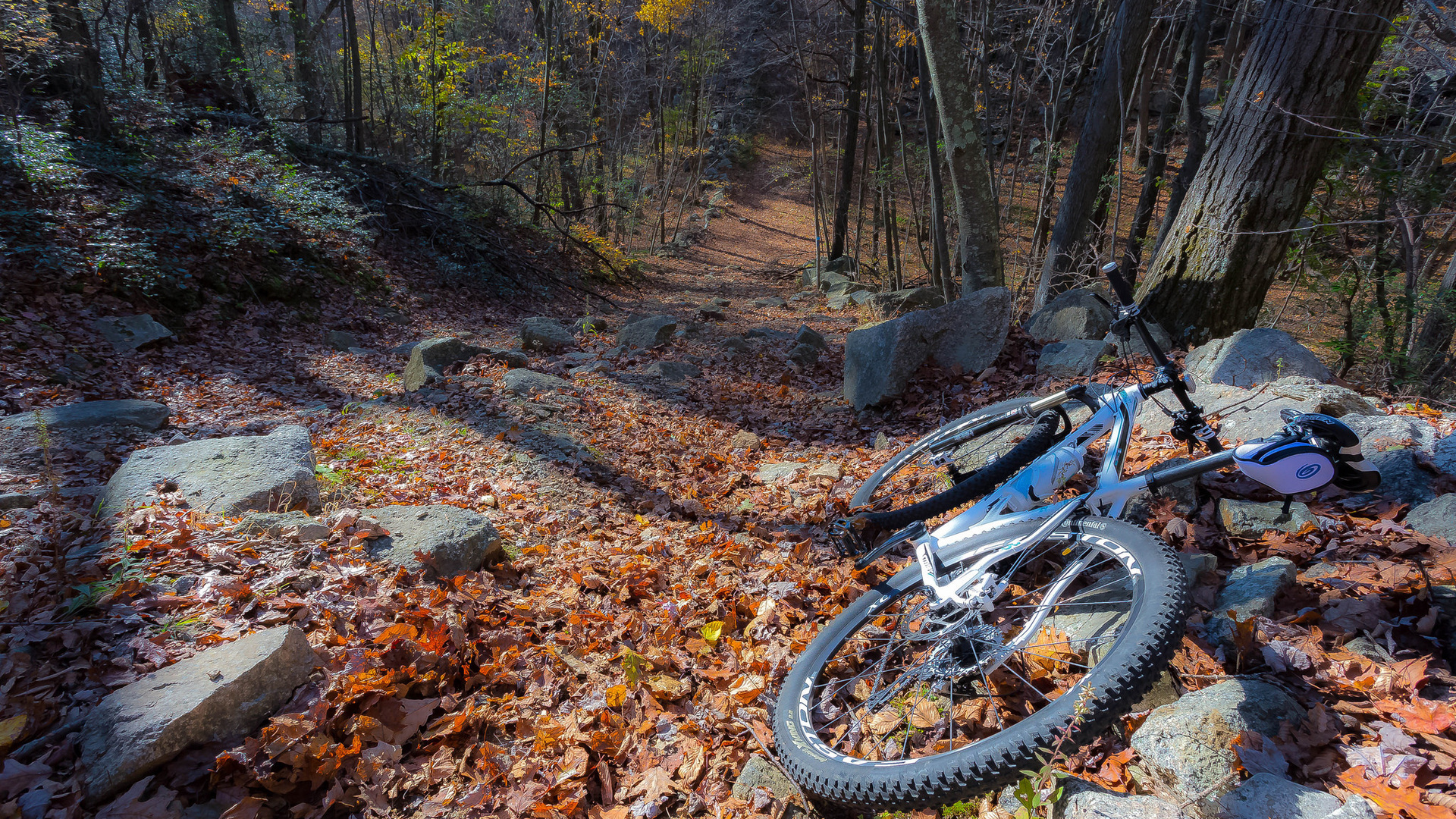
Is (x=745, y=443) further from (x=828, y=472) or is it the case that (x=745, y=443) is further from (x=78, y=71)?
(x=78, y=71)

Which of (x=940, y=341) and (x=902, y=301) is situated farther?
(x=902, y=301)

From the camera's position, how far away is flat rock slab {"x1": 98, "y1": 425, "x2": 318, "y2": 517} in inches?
146

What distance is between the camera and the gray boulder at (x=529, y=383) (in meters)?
6.85

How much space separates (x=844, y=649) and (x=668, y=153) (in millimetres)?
27340

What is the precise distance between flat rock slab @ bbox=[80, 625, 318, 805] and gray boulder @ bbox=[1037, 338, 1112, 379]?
558 centimetres

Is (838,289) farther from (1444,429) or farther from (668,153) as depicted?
(668,153)

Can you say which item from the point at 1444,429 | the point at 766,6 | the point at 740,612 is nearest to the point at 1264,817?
the point at 740,612

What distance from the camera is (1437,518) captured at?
9.18ft

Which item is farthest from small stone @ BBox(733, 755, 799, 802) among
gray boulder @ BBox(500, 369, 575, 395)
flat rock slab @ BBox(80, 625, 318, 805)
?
gray boulder @ BBox(500, 369, 575, 395)

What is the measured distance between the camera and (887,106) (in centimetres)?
1475

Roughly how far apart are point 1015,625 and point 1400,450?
248 centimetres

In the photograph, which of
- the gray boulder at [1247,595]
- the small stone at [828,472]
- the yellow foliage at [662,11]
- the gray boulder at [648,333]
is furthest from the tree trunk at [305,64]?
the gray boulder at [1247,595]

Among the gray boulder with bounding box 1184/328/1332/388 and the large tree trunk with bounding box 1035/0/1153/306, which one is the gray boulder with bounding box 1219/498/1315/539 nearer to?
the gray boulder with bounding box 1184/328/1332/388

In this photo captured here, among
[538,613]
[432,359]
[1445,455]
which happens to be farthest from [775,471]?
[432,359]
